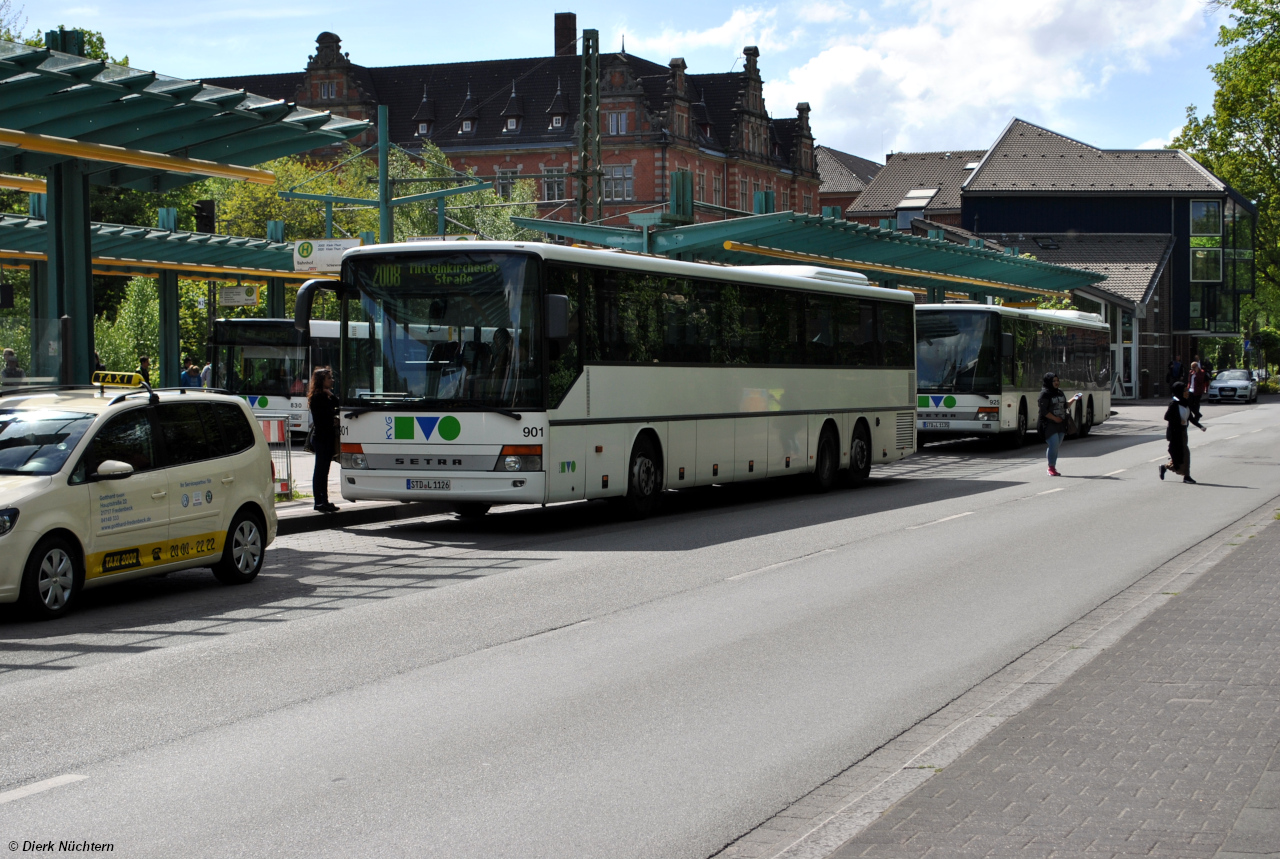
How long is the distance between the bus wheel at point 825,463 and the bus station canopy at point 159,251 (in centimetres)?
1526

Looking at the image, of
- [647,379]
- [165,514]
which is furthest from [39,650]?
[647,379]

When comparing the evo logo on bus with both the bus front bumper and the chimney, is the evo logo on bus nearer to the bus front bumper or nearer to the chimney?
the bus front bumper

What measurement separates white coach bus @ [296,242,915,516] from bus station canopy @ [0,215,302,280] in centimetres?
1434

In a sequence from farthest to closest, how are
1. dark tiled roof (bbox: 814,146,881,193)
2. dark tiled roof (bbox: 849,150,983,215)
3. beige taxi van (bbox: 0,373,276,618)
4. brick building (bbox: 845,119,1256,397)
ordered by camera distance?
dark tiled roof (bbox: 814,146,881,193)
dark tiled roof (bbox: 849,150,983,215)
brick building (bbox: 845,119,1256,397)
beige taxi van (bbox: 0,373,276,618)

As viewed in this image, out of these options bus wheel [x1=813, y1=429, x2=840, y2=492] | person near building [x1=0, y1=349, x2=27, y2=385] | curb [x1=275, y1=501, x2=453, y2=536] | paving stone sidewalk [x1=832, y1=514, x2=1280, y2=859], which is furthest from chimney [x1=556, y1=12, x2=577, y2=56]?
paving stone sidewalk [x1=832, y1=514, x2=1280, y2=859]

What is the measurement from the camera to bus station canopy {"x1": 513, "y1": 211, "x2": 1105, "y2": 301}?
27078mm

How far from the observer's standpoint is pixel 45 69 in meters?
14.0

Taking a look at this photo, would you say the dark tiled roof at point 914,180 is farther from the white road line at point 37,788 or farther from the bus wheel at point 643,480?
the white road line at point 37,788

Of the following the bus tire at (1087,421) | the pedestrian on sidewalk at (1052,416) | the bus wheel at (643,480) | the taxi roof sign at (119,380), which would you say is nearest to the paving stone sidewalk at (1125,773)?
the taxi roof sign at (119,380)

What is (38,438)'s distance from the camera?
35.2 ft

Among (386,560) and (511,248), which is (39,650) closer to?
(386,560)

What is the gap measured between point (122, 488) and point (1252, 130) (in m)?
65.6

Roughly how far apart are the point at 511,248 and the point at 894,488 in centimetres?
947

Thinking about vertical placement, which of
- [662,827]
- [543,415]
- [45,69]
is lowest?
[662,827]
